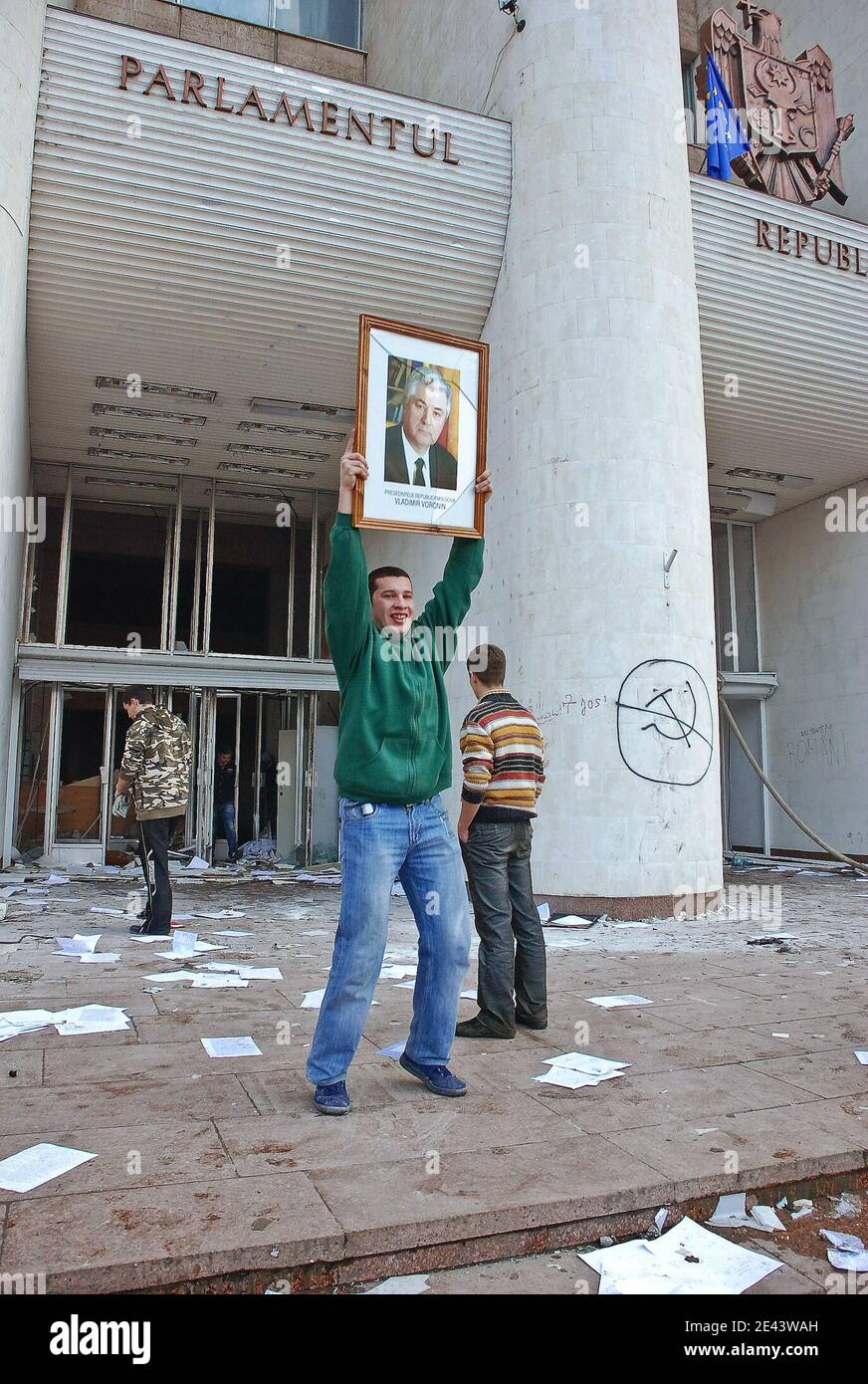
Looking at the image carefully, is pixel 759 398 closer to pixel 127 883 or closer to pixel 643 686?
pixel 643 686

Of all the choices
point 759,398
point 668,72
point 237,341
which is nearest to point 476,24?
point 668,72

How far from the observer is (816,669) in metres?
16.0

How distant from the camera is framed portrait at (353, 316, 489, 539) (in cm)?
350

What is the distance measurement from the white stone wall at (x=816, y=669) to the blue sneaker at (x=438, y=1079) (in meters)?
13.0

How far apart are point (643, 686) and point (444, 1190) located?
6837mm

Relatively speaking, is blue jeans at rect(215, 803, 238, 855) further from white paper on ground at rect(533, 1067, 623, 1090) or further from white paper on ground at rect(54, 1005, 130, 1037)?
white paper on ground at rect(533, 1067, 623, 1090)

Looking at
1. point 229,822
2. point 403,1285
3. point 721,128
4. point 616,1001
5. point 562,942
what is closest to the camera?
point 403,1285

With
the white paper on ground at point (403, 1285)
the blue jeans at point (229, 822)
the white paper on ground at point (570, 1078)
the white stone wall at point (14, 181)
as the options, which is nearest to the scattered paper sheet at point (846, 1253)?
the white paper on ground at point (403, 1285)

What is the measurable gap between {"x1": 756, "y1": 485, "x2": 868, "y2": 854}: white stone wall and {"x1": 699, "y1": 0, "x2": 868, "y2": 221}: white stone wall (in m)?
4.25

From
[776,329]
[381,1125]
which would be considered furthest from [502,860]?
[776,329]

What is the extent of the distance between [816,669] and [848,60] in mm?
9035

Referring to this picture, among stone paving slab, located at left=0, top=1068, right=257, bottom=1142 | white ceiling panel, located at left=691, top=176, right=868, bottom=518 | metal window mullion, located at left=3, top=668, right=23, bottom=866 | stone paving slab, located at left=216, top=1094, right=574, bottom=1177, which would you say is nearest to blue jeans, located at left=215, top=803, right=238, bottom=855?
metal window mullion, located at left=3, top=668, right=23, bottom=866

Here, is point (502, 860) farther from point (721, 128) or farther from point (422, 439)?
point (721, 128)

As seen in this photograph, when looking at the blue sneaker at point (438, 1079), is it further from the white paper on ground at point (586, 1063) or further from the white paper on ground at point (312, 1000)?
the white paper on ground at point (312, 1000)
